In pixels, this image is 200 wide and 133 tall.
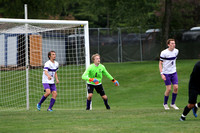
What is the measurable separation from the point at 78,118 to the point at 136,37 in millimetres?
20050

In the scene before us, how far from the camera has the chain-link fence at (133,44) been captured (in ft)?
94.6

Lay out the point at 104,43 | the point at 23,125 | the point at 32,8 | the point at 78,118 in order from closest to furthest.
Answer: the point at 23,125 → the point at 78,118 → the point at 32,8 → the point at 104,43

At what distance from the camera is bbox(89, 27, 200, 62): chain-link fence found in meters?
28.8

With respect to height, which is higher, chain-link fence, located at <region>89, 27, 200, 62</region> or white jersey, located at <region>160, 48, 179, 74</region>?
chain-link fence, located at <region>89, 27, 200, 62</region>

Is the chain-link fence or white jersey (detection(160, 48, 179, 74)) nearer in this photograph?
white jersey (detection(160, 48, 179, 74))

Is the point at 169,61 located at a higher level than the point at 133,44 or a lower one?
lower

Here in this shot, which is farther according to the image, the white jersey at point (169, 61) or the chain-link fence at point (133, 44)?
the chain-link fence at point (133, 44)

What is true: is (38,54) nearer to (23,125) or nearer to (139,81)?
(139,81)

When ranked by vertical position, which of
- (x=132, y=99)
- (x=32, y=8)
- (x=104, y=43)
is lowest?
(x=132, y=99)

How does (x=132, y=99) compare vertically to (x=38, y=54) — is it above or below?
below

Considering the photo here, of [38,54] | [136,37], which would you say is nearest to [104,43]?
[136,37]

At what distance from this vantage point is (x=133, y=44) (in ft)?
96.3

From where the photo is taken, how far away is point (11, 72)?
65.1 feet

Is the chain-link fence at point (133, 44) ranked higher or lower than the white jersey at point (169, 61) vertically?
higher
